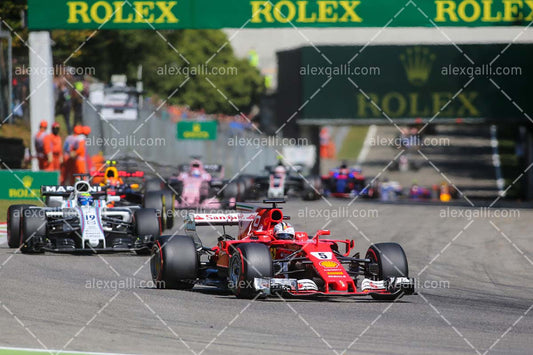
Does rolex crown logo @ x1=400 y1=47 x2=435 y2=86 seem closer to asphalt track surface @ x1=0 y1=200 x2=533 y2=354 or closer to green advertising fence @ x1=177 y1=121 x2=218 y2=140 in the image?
green advertising fence @ x1=177 y1=121 x2=218 y2=140

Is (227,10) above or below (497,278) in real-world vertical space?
above

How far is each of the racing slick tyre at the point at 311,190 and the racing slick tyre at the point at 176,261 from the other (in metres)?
21.3

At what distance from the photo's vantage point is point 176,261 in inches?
512

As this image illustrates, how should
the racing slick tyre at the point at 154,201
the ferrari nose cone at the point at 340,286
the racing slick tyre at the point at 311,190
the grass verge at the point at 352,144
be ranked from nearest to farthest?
the ferrari nose cone at the point at 340,286 → the racing slick tyre at the point at 154,201 → the racing slick tyre at the point at 311,190 → the grass verge at the point at 352,144

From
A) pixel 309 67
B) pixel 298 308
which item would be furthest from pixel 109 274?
pixel 309 67

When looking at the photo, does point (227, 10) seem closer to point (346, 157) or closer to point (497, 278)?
point (497, 278)

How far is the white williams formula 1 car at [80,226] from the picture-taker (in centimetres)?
A: 1695

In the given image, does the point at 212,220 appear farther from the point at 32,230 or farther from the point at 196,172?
the point at 196,172

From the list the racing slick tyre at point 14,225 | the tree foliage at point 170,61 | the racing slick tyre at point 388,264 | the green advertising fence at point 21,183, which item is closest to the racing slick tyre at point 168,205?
the green advertising fence at point 21,183

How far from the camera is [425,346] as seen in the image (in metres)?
9.55

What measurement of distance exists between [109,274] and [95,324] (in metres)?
4.57

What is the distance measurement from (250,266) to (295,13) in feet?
51.9

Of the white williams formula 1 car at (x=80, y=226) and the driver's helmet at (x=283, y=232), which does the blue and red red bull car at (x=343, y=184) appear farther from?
the driver's helmet at (x=283, y=232)

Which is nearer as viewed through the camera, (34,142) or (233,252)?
(233,252)
